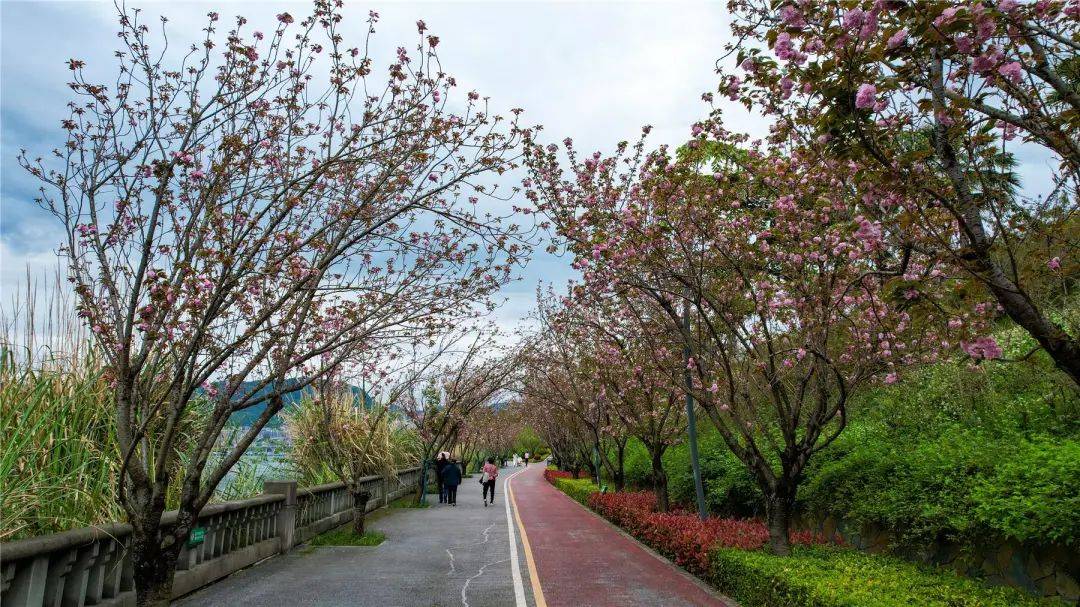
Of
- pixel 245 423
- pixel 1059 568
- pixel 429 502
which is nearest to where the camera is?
pixel 1059 568

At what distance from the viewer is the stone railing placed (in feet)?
17.9

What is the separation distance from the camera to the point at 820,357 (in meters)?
8.45

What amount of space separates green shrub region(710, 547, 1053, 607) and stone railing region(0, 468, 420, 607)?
6622 millimetres

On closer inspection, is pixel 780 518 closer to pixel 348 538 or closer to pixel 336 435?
pixel 348 538

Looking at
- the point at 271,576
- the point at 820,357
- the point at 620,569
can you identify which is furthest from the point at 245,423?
the point at 820,357

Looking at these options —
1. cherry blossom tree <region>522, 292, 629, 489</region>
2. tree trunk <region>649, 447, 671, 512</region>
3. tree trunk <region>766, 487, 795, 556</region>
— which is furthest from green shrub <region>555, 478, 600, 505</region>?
tree trunk <region>766, 487, 795, 556</region>

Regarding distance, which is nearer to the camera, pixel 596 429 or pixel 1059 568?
pixel 1059 568

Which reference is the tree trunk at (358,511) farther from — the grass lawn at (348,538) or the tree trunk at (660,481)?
the tree trunk at (660,481)

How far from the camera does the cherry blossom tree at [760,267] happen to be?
9.05 meters

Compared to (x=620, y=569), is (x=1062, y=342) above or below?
above

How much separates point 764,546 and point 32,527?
29.7 feet

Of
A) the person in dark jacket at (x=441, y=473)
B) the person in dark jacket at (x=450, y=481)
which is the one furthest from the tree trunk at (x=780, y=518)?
the person in dark jacket at (x=441, y=473)

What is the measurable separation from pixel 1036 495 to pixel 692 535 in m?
5.11

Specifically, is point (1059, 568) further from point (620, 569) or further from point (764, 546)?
point (620, 569)
